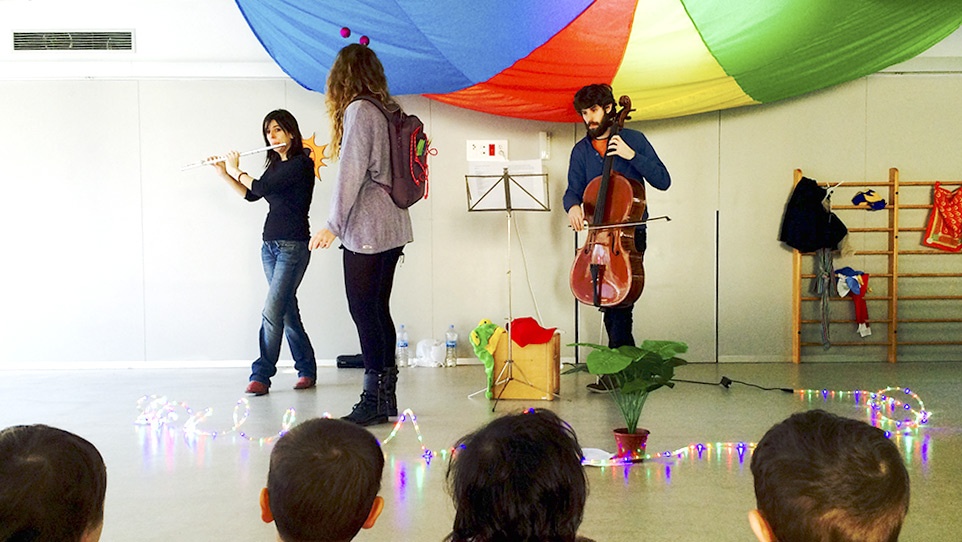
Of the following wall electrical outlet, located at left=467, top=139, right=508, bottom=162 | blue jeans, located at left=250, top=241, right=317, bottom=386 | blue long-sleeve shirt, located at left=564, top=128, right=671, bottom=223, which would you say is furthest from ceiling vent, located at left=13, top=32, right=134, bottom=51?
blue long-sleeve shirt, located at left=564, top=128, right=671, bottom=223


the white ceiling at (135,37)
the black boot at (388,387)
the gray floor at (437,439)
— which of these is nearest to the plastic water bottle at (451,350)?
the gray floor at (437,439)

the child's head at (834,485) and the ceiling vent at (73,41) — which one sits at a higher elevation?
the ceiling vent at (73,41)

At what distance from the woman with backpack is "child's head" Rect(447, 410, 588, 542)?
220 centimetres

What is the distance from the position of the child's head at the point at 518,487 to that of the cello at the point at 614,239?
9.04ft

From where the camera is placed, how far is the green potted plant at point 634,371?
8.98 feet

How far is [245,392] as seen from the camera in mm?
4527

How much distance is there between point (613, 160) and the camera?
409 cm

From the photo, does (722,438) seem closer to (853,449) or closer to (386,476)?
(386,476)

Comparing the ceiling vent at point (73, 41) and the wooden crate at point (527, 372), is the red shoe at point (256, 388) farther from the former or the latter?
the ceiling vent at point (73, 41)

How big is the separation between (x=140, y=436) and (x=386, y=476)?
4.14 ft

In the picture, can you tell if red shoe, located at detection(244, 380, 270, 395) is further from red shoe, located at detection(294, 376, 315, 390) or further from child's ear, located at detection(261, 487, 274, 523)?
child's ear, located at detection(261, 487, 274, 523)

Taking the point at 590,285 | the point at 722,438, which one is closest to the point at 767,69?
the point at 590,285

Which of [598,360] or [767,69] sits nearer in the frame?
[598,360]

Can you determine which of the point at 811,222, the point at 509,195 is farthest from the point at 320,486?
the point at 811,222
